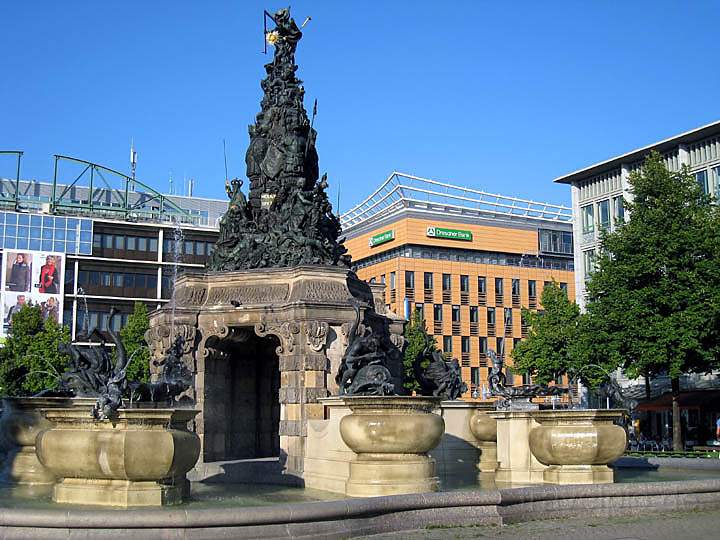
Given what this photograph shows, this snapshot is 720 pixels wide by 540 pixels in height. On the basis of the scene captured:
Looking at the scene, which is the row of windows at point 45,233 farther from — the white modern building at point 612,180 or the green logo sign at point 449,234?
the white modern building at point 612,180

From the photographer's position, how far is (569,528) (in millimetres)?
13594

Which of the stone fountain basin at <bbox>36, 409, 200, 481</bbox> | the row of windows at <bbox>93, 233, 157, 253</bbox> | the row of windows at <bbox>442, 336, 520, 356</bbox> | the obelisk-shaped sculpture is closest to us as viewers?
the stone fountain basin at <bbox>36, 409, 200, 481</bbox>

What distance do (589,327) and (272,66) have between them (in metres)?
18.7

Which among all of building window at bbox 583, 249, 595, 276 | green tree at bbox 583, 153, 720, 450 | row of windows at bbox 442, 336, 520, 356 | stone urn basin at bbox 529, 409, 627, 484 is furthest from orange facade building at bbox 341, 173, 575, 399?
stone urn basin at bbox 529, 409, 627, 484

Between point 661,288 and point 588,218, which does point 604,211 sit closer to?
point 588,218

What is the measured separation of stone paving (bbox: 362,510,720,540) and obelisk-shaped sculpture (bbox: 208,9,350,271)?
1092cm

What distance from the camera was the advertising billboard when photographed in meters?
82.8

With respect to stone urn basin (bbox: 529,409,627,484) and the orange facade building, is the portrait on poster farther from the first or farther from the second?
stone urn basin (bbox: 529,409,627,484)

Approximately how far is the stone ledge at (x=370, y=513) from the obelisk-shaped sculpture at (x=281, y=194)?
10.3 metres

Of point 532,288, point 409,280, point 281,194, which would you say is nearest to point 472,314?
point 409,280

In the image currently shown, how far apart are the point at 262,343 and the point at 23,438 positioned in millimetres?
7483

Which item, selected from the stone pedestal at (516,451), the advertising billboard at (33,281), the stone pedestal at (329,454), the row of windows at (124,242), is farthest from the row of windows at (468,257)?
the stone pedestal at (329,454)

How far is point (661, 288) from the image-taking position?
36938mm

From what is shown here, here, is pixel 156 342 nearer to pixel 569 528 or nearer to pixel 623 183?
pixel 569 528
